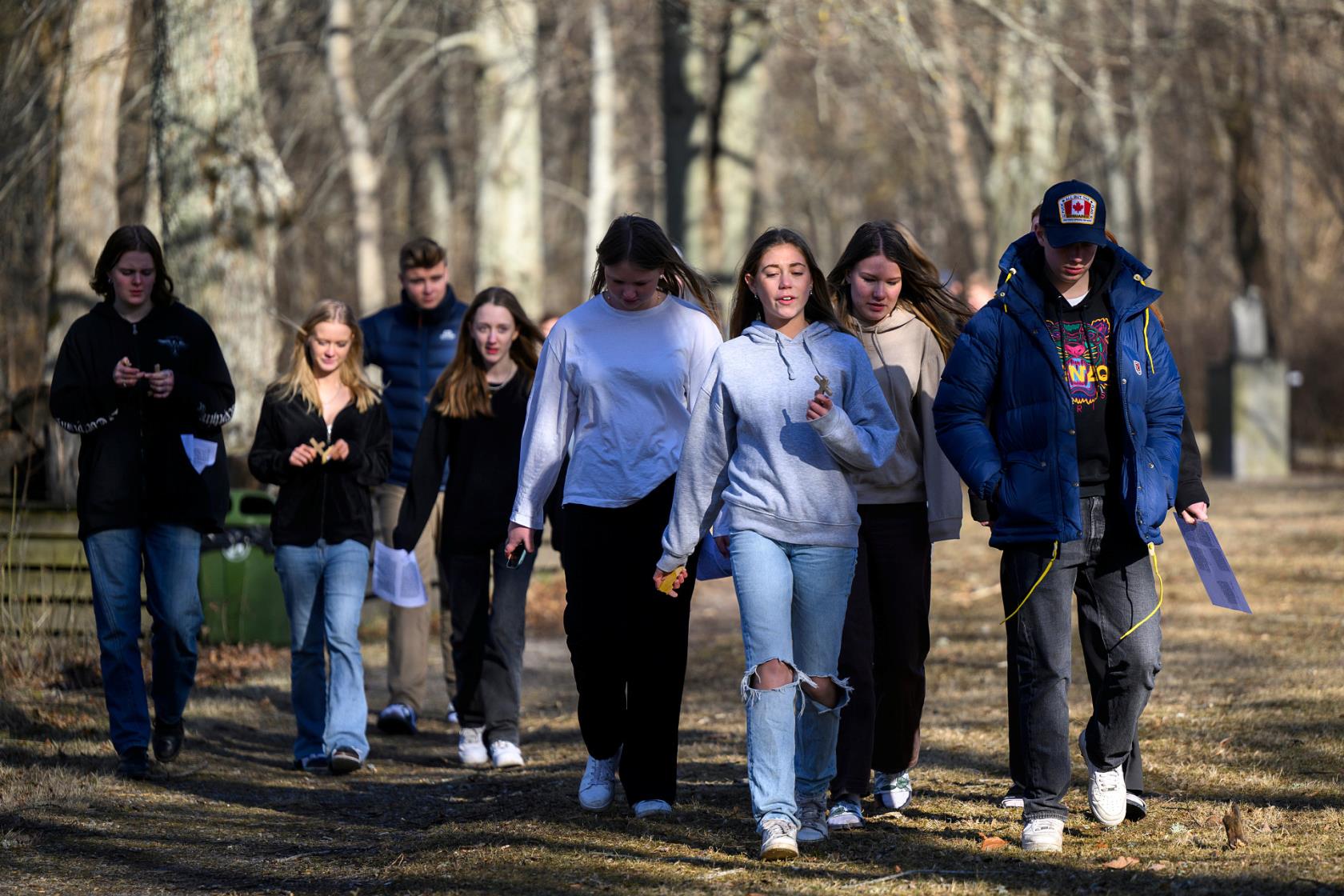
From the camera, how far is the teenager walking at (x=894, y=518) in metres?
5.80

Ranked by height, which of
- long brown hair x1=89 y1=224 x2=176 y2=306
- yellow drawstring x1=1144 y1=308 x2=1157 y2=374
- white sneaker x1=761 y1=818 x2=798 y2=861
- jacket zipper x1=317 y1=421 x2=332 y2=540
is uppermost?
long brown hair x1=89 y1=224 x2=176 y2=306

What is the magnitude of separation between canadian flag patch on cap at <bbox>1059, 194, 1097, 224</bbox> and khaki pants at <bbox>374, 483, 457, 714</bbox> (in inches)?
161

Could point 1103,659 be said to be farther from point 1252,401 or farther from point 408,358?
point 1252,401

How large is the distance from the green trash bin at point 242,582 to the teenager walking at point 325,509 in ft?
10.3

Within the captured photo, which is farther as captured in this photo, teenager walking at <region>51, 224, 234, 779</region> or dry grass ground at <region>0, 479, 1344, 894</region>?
teenager walking at <region>51, 224, 234, 779</region>

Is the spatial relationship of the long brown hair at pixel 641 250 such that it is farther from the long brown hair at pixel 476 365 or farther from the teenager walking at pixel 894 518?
the long brown hair at pixel 476 365

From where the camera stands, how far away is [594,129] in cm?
2669

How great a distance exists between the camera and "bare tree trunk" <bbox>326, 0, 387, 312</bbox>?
742 inches

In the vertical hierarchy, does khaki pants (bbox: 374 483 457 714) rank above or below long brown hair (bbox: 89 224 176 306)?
below

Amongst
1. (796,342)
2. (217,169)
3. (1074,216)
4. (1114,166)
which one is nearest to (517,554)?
(796,342)

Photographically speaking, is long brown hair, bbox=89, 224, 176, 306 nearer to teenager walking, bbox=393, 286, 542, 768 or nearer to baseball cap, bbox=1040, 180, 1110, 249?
teenager walking, bbox=393, 286, 542, 768

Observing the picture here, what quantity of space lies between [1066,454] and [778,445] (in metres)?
0.84

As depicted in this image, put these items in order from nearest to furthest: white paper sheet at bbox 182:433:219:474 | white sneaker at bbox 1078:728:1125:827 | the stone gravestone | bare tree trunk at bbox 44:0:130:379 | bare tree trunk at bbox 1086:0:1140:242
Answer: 1. white sneaker at bbox 1078:728:1125:827
2. white paper sheet at bbox 182:433:219:474
3. bare tree trunk at bbox 44:0:130:379
4. the stone gravestone
5. bare tree trunk at bbox 1086:0:1140:242

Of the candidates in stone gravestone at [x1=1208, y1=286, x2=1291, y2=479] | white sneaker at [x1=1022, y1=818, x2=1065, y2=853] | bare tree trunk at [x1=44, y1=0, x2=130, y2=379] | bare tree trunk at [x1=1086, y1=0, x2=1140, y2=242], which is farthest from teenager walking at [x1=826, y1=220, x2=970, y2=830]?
bare tree trunk at [x1=1086, y1=0, x2=1140, y2=242]
